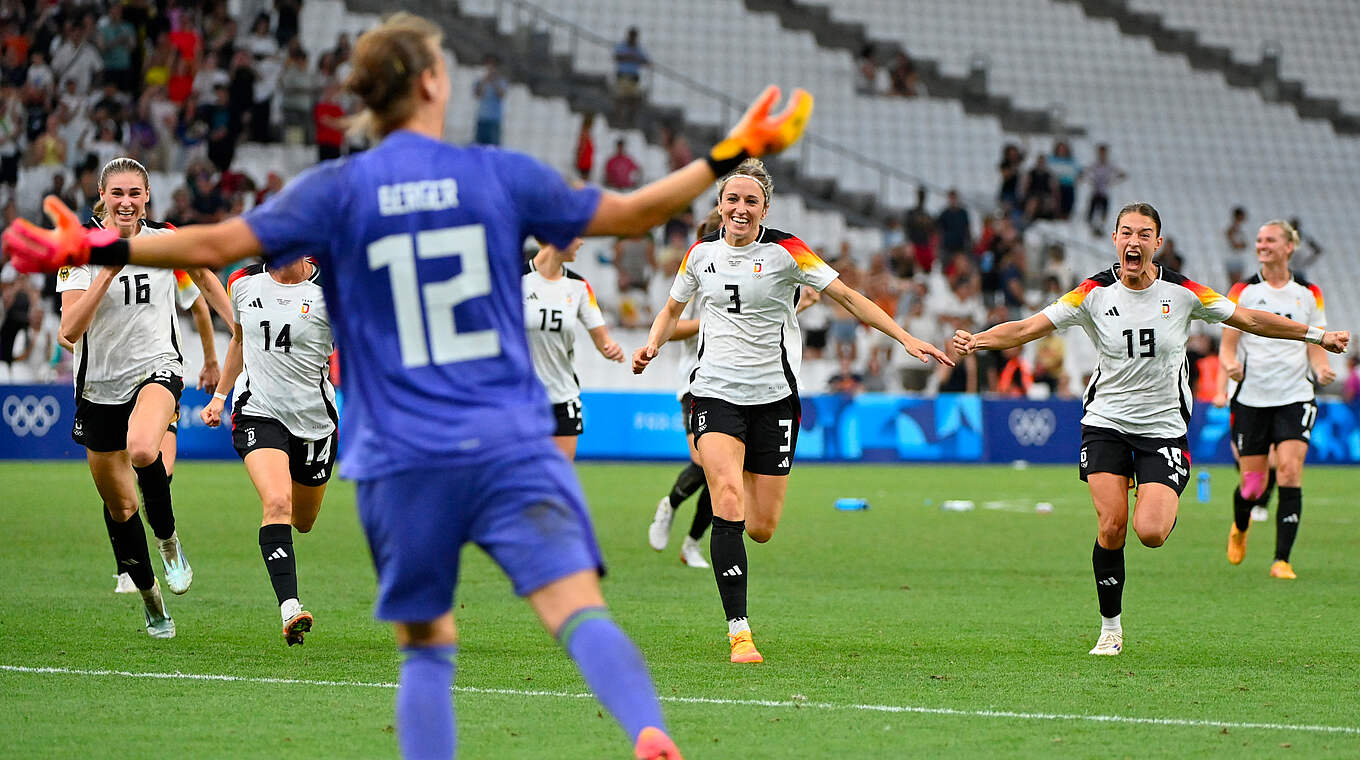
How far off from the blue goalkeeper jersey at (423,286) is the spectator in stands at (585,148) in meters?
25.9

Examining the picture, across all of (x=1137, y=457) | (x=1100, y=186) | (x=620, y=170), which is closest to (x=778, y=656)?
(x=1137, y=457)

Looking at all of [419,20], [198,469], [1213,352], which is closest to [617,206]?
[419,20]

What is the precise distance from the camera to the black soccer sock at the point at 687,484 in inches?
541

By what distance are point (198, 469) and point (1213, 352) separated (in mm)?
17031

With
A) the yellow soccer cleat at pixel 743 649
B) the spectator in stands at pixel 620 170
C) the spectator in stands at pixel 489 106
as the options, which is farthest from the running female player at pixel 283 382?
the spectator in stands at pixel 620 170

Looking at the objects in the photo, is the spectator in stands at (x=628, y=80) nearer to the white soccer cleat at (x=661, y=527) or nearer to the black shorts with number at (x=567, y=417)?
the white soccer cleat at (x=661, y=527)

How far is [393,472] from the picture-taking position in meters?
4.43

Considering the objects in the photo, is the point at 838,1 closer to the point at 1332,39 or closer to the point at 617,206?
the point at 1332,39

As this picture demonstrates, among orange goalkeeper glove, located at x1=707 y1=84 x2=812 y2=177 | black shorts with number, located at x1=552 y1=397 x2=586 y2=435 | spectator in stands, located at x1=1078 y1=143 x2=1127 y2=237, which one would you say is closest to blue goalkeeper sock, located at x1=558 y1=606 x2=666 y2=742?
orange goalkeeper glove, located at x1=707 y1=84 x2=812 y2=177

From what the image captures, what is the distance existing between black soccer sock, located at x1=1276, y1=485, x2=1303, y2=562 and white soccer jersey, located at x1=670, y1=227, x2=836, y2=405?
17.4ft

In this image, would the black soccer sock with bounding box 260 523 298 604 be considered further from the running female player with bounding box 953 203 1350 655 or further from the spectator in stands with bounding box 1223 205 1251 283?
the spectator in stands with bounding box 1223 205 1251 283

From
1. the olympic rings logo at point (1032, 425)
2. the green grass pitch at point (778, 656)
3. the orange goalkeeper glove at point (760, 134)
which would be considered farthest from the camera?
the olympic rings logo at point (1032, 425)

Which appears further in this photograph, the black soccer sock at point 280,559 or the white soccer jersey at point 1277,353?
the white soccer jersey at point 1277,353

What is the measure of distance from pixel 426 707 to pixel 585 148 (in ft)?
86.0
